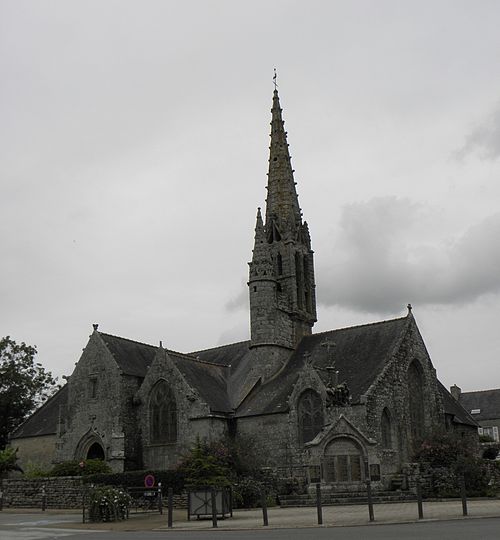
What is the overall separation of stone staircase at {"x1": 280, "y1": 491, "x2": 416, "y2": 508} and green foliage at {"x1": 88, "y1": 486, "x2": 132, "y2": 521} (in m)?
6.96

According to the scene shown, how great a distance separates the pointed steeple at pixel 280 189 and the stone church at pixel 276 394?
91 mm

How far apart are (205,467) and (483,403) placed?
48424 millimetres

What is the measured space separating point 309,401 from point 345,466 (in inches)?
162

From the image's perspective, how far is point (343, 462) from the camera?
3044 centimetres

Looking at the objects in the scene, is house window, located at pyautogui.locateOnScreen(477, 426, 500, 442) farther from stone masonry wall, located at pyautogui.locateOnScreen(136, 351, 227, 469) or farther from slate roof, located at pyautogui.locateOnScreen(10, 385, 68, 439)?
slate roof, located at pyautogui.locateOnScreen(10, 385, 68, 439)

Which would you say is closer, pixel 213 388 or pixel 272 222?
pixel 213 388

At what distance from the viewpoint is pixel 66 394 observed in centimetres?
4438

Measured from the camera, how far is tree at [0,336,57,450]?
49.4m

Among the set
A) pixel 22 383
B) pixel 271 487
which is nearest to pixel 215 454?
pixel 271 487

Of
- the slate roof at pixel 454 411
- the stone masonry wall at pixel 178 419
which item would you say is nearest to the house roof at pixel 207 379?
the stone masonry wall at pixel 178 419

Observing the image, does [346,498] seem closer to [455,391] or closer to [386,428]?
[386,428]

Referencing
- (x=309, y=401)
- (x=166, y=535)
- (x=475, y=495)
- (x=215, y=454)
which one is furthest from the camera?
(x=309, y=401)

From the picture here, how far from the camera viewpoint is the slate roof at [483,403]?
67.9 m

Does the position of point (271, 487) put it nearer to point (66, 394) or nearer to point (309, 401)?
point (309, 401)
